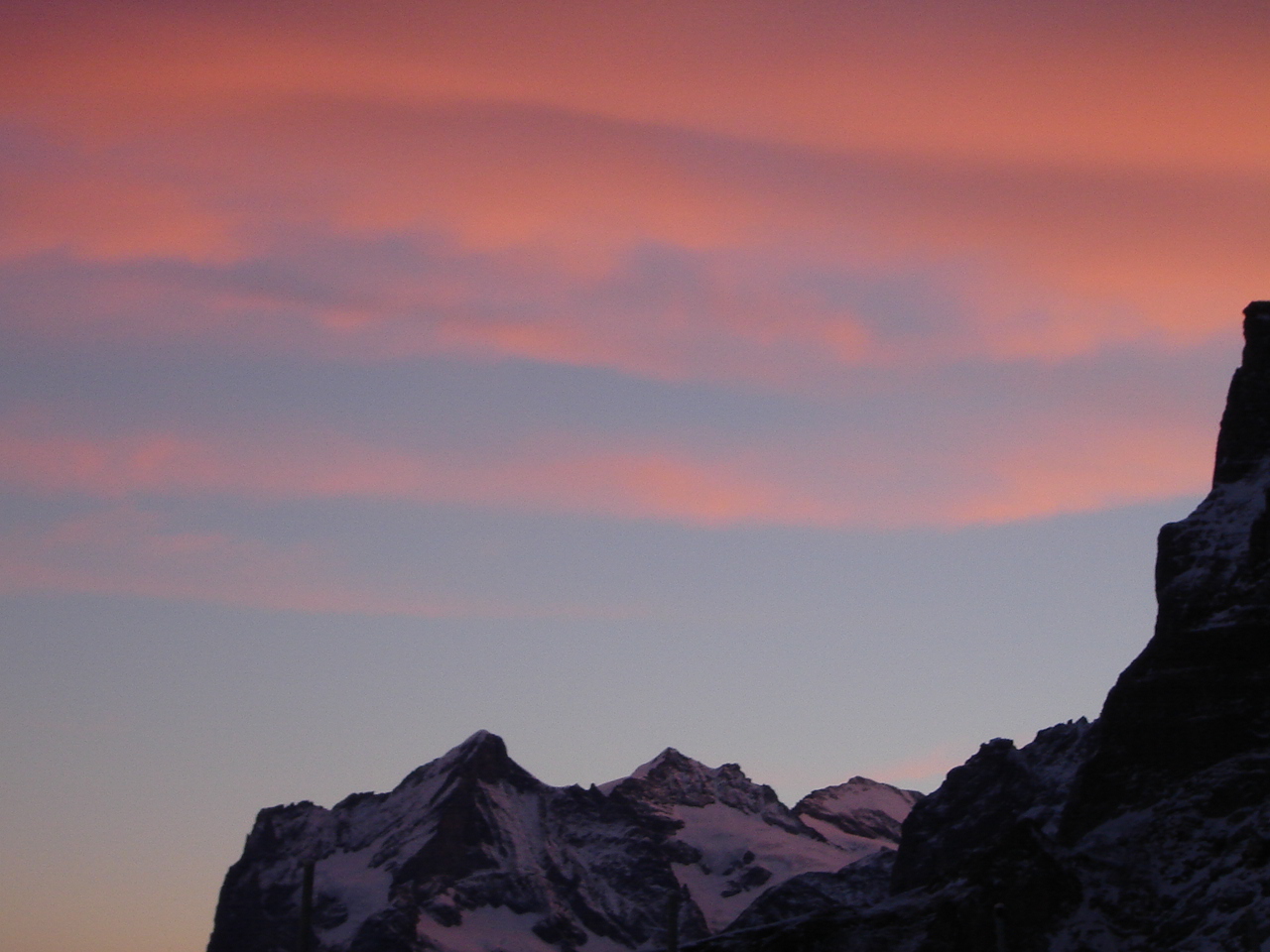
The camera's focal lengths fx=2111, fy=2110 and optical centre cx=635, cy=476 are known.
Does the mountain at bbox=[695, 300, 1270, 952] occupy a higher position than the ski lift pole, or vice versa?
the mountain at bbox=[695, 300, 1270, 952]

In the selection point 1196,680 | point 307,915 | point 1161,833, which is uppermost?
point 1196,680

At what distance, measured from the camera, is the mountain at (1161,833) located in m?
163

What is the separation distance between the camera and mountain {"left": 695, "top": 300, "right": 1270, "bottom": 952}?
162750mm

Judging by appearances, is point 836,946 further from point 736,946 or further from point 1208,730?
point 1208,730

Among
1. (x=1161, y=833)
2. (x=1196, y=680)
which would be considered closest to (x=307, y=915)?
(x=1161, y=833)

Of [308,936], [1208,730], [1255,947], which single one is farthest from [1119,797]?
[308,936]

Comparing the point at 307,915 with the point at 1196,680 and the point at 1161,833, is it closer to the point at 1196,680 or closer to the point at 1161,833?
the point at 1161,833

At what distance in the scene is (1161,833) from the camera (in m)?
180

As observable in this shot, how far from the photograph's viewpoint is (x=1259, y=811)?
561ft

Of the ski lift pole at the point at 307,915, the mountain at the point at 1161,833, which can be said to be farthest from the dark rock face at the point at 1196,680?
the ski lift pole at the point at 307,915

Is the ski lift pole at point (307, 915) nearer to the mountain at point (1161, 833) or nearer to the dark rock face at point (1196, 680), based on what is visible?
the mountain at point (1161, 833)

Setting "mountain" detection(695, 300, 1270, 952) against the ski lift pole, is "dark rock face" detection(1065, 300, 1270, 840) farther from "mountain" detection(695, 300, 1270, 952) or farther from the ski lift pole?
the ski lift pole

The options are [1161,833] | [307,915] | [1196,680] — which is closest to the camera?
[307,915]

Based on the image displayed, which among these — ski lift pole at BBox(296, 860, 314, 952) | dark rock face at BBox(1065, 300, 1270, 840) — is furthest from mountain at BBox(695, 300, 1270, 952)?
ski lift pole at BBox(296, 860, 314, 952)
